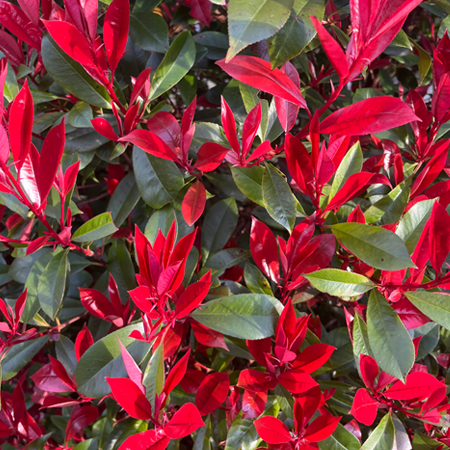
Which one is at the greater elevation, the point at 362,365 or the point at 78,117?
the point at 78,117

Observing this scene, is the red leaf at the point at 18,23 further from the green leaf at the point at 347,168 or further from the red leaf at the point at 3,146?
the green leaf at the point at 347,168

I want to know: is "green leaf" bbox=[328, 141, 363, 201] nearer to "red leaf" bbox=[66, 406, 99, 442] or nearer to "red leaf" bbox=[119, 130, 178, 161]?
"red leaf" bbox=[119, 130, 178, 161]

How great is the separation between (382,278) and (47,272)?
1.91ft

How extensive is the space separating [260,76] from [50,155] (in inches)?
13.7

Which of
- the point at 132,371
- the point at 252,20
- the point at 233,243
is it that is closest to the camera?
the point at 252,20

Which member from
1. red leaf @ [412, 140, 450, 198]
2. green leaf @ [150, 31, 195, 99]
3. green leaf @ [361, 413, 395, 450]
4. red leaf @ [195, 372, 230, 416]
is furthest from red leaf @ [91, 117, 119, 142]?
green leaf @ [361, 413, 395, 450]

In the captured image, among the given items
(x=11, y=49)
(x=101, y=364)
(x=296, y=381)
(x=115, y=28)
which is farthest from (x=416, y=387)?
(x=11, y=49)

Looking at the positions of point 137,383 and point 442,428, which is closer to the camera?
point 137,383

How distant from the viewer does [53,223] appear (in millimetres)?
→ 838

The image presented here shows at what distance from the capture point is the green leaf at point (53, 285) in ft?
2.07

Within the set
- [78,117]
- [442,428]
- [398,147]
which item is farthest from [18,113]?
[442,428]

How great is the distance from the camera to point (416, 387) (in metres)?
0.57

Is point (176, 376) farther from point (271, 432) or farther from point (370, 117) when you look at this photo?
point (370, 117)

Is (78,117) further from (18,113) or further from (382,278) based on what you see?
(382,278)
